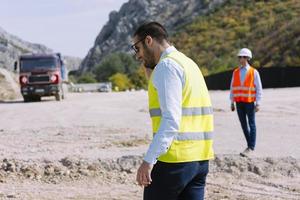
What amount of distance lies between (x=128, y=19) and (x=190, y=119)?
519ft

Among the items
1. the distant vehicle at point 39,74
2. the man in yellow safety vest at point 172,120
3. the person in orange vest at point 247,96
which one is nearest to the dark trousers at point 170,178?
the man in yellow safety vest at point 172,120

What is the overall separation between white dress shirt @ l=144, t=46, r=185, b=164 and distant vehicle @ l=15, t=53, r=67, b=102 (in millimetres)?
30307

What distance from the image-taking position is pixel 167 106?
4.02 meters

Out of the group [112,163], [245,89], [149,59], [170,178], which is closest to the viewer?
[170,178]

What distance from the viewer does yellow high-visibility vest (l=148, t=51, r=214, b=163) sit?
4129mm

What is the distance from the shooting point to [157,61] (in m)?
4.27

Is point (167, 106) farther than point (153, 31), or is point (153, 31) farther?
point (153, 31)

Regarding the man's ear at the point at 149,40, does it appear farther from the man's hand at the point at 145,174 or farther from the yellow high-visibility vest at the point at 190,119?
the man's hand at the point at 145,174

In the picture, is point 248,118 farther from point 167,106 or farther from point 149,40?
point 167,106

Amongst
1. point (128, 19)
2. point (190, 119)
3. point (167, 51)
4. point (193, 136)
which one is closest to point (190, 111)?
point (190, 119)

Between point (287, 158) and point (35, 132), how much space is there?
801 centimetres

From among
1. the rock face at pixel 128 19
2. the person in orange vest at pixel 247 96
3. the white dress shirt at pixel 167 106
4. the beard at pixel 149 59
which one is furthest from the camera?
the rock face at pixel 128 19

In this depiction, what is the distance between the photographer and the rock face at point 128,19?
146288 mm

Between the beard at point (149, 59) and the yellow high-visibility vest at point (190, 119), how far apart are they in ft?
0.47
